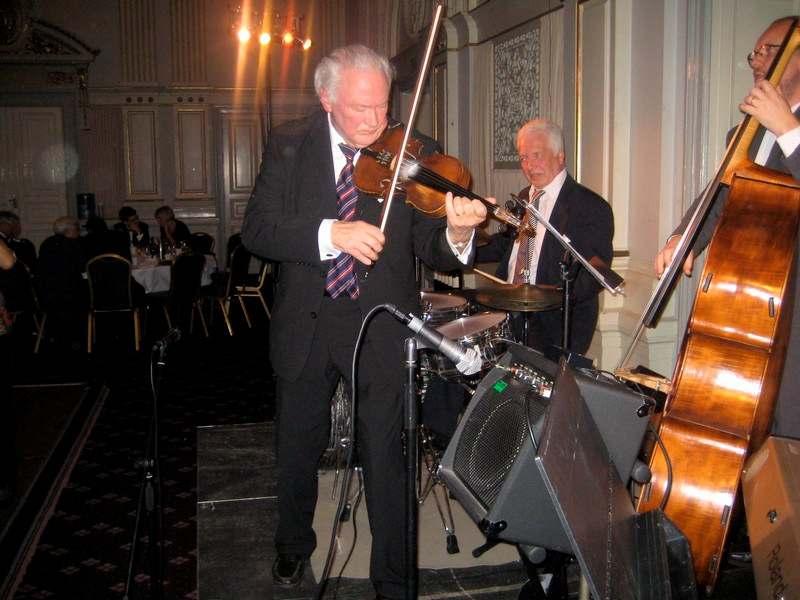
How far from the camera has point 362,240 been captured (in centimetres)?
196

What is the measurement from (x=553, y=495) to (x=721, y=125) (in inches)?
96.3

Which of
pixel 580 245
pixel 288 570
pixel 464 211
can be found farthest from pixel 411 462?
pixel 580 245

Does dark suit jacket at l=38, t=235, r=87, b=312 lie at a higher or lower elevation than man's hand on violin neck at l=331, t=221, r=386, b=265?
lower

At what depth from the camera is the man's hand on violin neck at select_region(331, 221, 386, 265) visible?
196cm

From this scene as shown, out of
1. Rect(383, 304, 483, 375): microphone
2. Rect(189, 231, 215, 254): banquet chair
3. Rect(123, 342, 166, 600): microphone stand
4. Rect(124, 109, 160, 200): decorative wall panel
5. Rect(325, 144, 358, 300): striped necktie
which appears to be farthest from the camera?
Rect(124, 109, 160, 200): decorative wall panel

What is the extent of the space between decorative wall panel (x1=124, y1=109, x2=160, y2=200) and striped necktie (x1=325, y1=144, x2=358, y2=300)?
9.62 metres

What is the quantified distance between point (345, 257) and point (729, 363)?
1143mm

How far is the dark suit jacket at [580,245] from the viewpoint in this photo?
130 inches

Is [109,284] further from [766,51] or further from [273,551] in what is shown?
[766,51]

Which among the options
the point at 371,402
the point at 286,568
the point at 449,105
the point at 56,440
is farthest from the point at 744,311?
the point at 449,105

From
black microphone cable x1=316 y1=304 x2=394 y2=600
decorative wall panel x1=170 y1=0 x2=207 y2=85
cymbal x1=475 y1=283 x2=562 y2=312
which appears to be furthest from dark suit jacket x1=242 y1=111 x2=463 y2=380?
decorative wall panel x1=170 y1=0 x2=207 y2=85

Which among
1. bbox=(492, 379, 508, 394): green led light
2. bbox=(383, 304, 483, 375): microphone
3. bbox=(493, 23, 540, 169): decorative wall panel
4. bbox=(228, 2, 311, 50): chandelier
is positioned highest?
bbox=(228, 2, 311, 50): chandelier

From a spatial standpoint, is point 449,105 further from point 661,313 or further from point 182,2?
point 182,2

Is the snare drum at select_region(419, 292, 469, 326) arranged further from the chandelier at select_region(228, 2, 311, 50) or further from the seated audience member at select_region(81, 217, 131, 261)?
the chandelier at select_region(228, 2, 311, 50)
